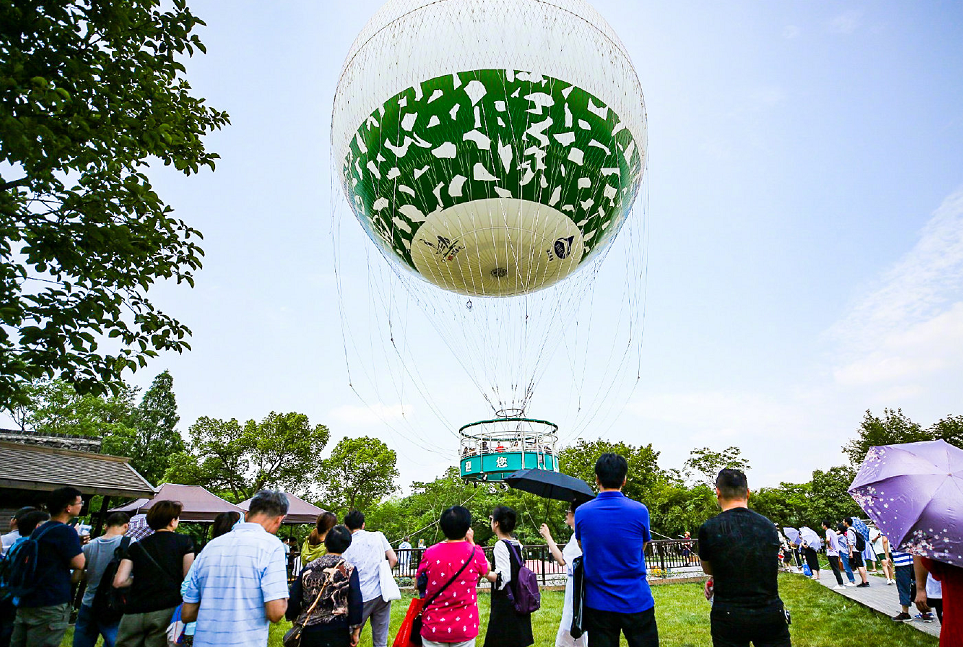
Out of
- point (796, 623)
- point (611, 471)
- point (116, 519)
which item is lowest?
point (796, 623)

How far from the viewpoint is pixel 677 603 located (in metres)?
10.4

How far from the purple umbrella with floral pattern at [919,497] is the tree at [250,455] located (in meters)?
36.9

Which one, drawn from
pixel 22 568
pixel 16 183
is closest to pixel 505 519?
pixel 22 568

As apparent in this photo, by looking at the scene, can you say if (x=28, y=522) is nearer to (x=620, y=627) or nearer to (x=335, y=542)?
(x=335, y=542)

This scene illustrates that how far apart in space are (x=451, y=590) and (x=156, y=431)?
188 ft

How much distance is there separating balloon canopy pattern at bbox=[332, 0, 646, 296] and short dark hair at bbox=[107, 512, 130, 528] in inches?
288

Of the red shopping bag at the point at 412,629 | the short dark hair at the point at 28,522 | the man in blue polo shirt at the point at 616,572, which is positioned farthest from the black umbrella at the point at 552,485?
the short dark hair at the point at 28,522

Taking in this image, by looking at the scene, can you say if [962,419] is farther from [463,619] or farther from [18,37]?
[18,37]

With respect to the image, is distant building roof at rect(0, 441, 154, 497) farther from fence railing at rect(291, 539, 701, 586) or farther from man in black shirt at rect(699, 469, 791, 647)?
man in black shirt at rect(699, 469, 791, 647)

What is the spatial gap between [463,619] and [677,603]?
8132mm

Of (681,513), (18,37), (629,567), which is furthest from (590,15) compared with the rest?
(681,513)

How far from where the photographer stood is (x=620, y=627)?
12.3 feet

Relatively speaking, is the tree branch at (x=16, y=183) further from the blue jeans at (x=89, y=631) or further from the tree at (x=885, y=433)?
the tree at (x=885, y=433)

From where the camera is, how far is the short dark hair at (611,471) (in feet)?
12.9
